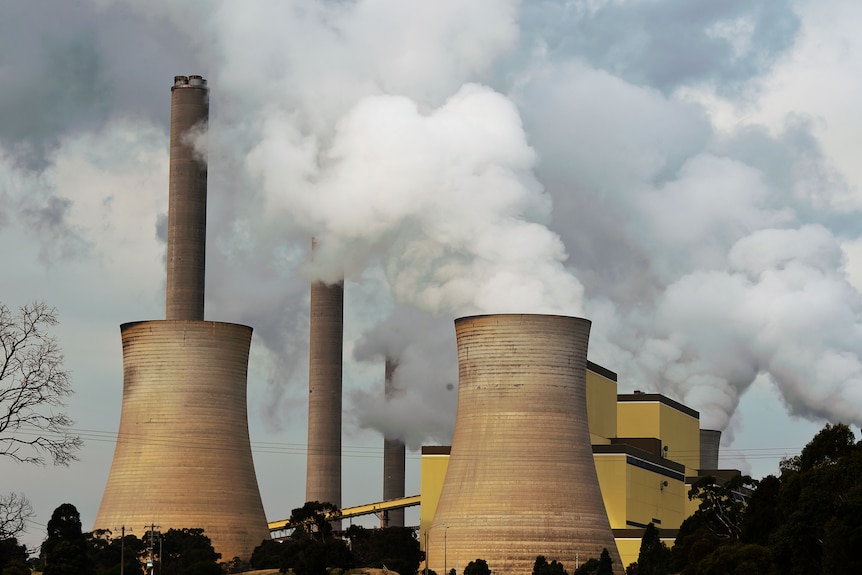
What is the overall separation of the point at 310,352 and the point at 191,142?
14422 mm

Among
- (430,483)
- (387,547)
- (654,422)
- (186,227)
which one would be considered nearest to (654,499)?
(654,422)

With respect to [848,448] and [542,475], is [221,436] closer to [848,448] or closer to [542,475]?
[542,475]

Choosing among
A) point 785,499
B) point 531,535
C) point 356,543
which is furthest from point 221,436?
point 785,499

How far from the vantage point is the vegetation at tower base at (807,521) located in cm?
3362

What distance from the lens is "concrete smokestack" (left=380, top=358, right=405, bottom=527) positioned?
86188mm

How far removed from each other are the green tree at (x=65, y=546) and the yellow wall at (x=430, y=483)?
1859 centimetres

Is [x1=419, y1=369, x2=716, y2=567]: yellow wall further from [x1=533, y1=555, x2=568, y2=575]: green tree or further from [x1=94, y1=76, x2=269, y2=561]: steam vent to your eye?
[x1=533, y1=555, x2=568, y2=575]: green tree

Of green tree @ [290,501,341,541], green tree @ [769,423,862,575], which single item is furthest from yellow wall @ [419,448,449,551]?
green tree @ [769,423,862,575]

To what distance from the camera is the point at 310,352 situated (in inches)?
3189

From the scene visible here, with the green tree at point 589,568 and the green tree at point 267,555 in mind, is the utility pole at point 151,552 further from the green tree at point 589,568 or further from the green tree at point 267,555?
the green tree at point 589,568

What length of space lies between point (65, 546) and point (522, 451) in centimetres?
1685

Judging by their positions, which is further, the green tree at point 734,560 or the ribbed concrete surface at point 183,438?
the ribbed concrete surface at point 183,438

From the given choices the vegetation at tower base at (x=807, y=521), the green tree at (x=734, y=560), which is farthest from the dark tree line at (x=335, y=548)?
the green tree at (x=734, y=560)

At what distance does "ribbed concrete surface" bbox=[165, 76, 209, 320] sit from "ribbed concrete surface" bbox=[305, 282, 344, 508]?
29.9 ft
